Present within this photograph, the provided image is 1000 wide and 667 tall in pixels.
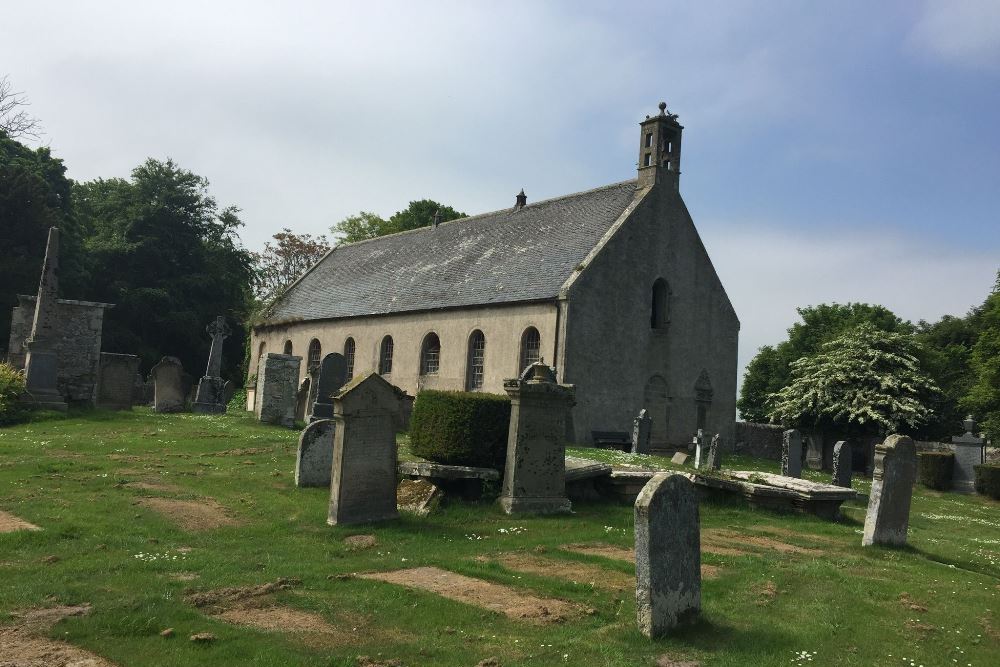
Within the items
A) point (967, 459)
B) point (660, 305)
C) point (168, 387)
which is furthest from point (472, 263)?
point (967, 459)

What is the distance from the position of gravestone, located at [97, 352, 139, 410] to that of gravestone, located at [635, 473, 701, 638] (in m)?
24.2

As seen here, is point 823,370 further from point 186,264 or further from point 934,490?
point 186,264

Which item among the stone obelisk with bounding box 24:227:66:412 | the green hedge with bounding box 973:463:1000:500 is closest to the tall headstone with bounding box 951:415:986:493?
the green hedge with bounding box 973:463:1000:500

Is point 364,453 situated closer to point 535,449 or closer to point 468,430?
point 468,430

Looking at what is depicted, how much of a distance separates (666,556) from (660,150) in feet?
87.6

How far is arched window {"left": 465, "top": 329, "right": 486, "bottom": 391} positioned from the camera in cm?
3072

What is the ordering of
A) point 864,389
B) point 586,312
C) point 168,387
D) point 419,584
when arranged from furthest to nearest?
point 864,389 → point 586,312 → point 168,387 → point 419,584

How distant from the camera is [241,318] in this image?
53156 millimetres

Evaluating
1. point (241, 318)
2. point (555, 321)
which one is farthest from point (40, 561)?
point (241, 318)

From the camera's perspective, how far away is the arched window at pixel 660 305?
31727 millimetres

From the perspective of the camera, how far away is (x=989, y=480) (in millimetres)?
25797

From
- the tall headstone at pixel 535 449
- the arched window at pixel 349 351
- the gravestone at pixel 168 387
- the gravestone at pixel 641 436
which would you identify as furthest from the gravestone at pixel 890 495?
the arched window at pixel 349 351

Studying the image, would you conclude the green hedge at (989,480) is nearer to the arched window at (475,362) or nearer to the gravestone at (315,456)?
the arched window at (475,362)

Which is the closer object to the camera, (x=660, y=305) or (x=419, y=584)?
(x=419, y=584)
